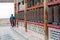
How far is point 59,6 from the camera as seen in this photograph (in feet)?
32.3

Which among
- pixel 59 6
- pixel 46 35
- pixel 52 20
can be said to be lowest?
pixel 46 35

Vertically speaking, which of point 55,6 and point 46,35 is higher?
point 55,6

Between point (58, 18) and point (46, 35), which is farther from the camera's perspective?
point (46, 35)

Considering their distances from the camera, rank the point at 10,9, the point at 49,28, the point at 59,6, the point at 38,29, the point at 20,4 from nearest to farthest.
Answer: the point at 59,6, the point at 49,28, the point at 38,29, the point at 20,4, the point at 10,9

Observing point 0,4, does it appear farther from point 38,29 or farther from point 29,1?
point 38,29

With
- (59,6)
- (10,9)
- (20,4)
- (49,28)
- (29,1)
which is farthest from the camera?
(10,9)

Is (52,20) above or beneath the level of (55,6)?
beneath

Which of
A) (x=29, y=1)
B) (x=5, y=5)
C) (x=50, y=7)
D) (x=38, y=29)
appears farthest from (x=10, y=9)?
(x=50, y=7)

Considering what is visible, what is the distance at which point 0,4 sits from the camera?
40438 mm

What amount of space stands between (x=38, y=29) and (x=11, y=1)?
28237 mm

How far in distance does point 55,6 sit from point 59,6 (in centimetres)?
41

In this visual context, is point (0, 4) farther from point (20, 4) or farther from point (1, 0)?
point (20, 4)

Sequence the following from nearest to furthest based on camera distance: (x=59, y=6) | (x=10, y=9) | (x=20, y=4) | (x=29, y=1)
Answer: (x=59, y=6) → (x=29, y=1) → (x=20, y=4) → (x=10, y=9)

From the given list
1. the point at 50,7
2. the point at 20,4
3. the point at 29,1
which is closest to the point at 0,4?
the point at 20,4
